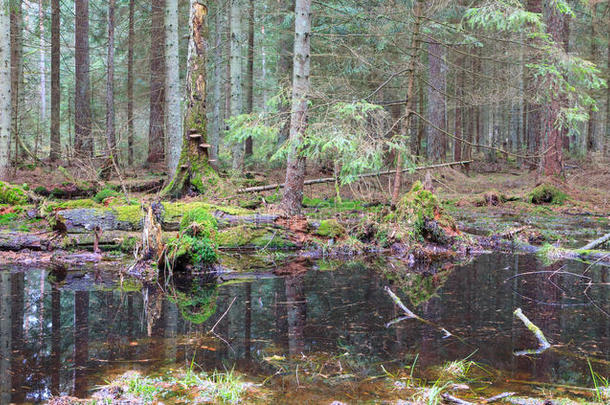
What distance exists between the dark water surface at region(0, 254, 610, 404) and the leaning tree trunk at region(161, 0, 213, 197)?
14.2 ft

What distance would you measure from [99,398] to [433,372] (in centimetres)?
242

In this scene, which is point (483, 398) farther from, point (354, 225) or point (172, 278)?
point (354, 225)

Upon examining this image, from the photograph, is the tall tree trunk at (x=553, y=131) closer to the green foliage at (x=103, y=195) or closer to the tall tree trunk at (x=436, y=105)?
the tall tree trunk at (x=436, y=105)

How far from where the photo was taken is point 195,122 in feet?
37.4

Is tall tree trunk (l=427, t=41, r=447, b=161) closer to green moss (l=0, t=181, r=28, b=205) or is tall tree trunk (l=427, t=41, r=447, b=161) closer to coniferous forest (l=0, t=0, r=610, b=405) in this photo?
coniferous forest (l=0, t=0, r=610, b=405)

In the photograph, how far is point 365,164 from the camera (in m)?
8.48

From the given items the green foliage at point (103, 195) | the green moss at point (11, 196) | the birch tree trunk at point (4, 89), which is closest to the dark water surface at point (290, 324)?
the green moss at point (11, 196)

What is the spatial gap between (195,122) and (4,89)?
579 cm

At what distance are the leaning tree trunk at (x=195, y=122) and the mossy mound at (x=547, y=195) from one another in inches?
381

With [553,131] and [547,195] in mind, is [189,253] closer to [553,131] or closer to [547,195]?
[547,195]

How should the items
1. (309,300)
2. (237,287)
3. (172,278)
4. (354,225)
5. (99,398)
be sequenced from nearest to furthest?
→ 1. (99,398)
2. (309,300)
3. (237,287)
4. (172,278)
5. (354,225)

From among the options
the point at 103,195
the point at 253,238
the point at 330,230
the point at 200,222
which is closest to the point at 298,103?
the point at 330,230

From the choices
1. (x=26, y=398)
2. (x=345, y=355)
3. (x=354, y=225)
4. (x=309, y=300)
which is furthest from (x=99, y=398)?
(x=354, y=225)

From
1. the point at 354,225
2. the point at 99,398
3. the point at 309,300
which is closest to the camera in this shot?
the point at 99,398
